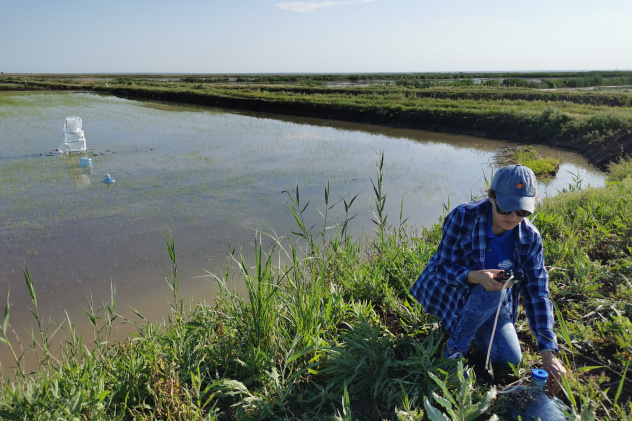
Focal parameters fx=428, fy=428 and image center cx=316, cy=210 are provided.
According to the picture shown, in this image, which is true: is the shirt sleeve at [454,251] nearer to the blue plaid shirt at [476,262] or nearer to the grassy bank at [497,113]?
the blue plaid shirt at [476,262]

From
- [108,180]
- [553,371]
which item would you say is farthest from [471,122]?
[553,371]

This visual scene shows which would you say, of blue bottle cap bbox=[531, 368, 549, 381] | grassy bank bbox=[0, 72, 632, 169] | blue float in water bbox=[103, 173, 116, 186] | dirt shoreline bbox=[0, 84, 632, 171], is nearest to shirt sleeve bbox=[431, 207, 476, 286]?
blue bottle cap bbox=[531, 368, 549, 381]

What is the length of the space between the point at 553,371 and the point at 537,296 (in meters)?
0.32

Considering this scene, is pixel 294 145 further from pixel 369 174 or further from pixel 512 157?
pixel 512 157

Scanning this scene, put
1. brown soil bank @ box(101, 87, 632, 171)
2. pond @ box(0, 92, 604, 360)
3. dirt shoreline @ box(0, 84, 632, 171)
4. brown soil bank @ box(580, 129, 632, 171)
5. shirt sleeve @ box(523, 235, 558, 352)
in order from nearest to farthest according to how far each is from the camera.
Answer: shirt sleeve @ box(523, 235, 558, 352) → pond @ box(0, 92, 604, 360) → brown soil bank @ box(580, 129, 632, 171) → dirt shoreline @ box(0, 84, 632, 171) → brown soil bank @ box(101, 87, 632, 171)

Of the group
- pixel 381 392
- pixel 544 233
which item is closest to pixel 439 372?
pixel 381 392

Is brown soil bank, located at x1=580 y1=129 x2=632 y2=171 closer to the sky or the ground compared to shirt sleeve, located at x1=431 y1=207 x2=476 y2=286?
closer to the ground

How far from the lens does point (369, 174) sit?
8.35m

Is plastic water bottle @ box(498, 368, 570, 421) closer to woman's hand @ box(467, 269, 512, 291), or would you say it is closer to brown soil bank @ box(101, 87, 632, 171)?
woman's hand @ box(467, 269, 512, 291)

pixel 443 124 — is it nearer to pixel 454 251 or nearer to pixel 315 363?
pixel 454 251

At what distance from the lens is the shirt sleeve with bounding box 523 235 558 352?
1.88 meters

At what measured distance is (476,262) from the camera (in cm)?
198

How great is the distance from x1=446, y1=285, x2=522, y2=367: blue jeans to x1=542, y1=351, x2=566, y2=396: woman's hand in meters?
0.24

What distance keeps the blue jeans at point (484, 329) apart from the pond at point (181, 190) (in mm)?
1159
